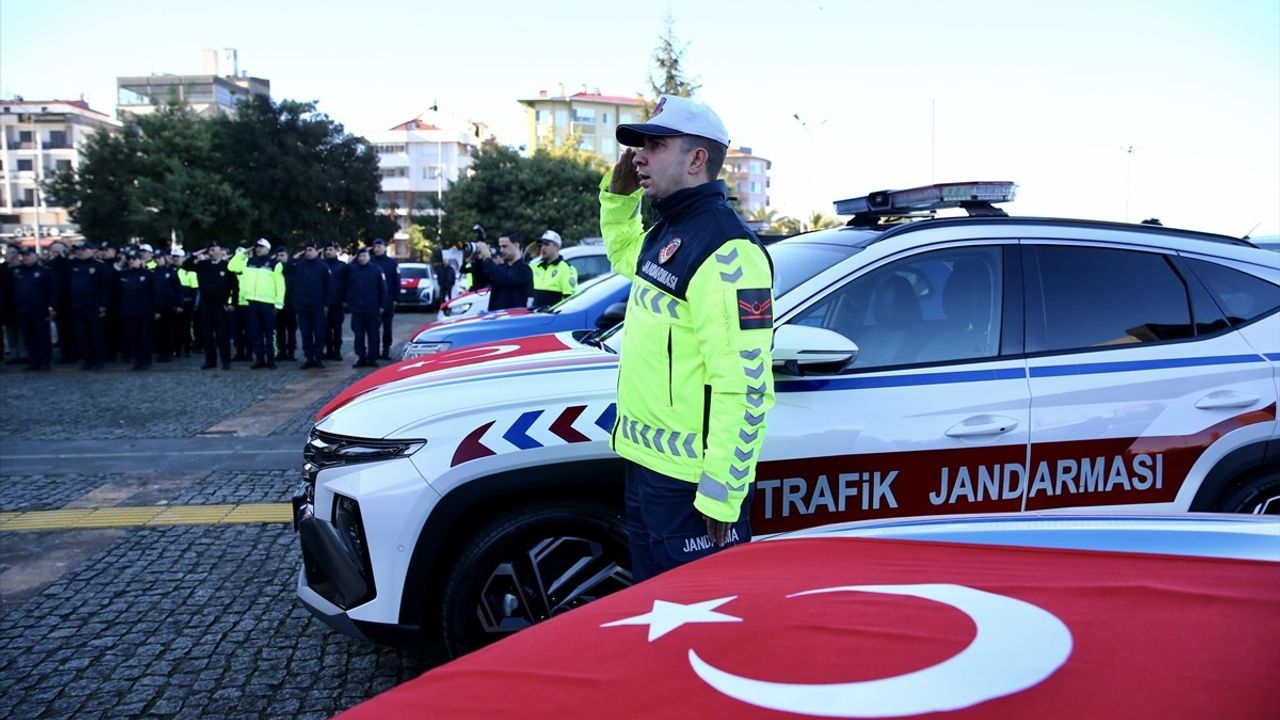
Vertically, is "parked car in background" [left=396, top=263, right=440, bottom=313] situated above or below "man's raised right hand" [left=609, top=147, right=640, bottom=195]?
below

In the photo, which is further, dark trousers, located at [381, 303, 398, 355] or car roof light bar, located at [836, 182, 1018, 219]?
dark trousers, located at [381, 303, 398, 355]

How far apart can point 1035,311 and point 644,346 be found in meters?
1.67

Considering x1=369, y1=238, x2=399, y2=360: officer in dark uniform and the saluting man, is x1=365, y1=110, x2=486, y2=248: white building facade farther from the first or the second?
the saluting man

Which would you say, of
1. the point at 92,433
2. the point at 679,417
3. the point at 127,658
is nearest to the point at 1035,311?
the point at 679,417

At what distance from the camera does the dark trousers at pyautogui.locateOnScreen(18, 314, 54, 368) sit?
1391 cm

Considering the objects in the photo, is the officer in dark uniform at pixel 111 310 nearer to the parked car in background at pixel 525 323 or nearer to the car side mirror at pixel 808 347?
the parked car in background at pixel 525 323

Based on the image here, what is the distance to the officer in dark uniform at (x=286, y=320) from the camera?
1475 cm

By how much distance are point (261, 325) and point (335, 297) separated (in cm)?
118

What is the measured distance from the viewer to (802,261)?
3.74 meters

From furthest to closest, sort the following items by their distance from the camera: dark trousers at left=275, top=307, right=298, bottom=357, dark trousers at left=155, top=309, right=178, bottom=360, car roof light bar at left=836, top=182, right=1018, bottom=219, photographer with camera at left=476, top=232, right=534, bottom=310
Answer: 1. dark trousers at left=155, top=309, right=178, bottom=360
2. dark trousers at left=275, top=307, right=298, bottom=357
3. photographer with camera at left=476, top=232, right=534, bottom=310
4. car roof light bar at left=836, top=182, right=1018, bottom=219

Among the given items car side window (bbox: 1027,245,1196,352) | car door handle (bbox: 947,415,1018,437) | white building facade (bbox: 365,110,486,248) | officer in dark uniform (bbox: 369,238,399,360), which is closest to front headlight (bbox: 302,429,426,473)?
car door handle (bbox: 947,415,1018,437)

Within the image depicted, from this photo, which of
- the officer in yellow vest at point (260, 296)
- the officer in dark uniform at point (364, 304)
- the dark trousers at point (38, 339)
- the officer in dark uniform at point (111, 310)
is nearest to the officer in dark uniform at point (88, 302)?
the officer in dark uniform at point (111, 310)

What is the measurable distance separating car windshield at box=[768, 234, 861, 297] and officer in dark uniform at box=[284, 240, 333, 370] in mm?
11335

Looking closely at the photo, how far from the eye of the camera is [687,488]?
8.62 feet
